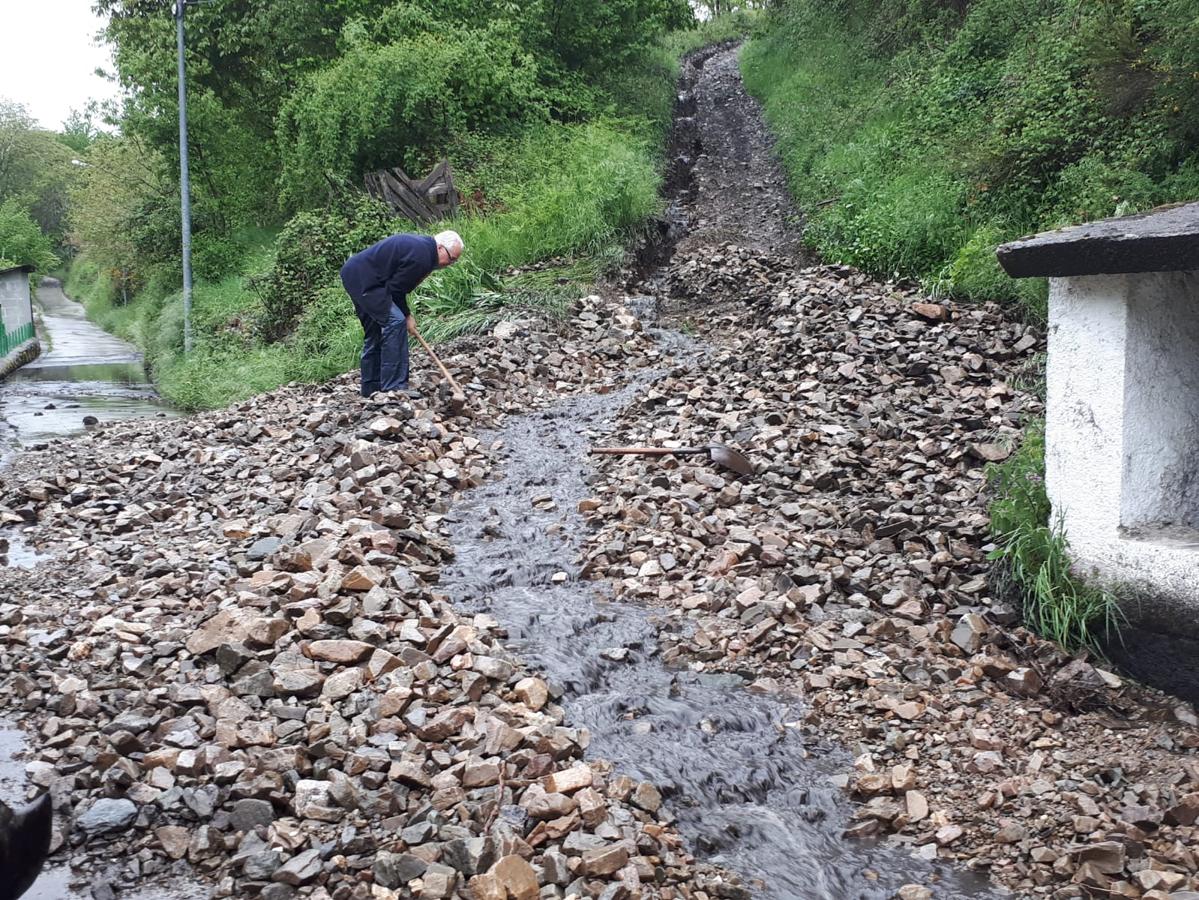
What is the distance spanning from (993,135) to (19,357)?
23864mm

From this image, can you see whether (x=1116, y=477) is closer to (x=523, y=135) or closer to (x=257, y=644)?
(x=257, y=644)

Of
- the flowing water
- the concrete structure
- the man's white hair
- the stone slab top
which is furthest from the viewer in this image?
the concrete structure

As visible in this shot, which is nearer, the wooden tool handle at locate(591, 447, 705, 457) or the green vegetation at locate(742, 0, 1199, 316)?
the wooden tool handle at locate(591, 447, 705, 457)

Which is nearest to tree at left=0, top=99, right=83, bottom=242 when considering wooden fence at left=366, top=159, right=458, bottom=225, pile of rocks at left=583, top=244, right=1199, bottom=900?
wooden fence at left=366, top=159, right=458, bottom=225

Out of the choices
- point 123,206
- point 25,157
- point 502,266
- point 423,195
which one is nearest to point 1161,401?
point 502,266

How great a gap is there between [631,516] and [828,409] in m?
2.23

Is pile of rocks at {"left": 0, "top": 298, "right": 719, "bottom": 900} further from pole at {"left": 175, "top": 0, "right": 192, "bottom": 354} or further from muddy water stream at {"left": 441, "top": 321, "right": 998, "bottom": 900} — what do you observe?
pole at {"left": 175, "top": 0, "right": 192, "bottom": 354}

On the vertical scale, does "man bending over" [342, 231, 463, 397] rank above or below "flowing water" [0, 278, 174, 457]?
above

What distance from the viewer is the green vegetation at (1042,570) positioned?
194 inches

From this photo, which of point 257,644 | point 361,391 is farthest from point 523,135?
point 257,644

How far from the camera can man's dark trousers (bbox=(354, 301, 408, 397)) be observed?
9.11 metres

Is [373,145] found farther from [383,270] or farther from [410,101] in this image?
[383,270]

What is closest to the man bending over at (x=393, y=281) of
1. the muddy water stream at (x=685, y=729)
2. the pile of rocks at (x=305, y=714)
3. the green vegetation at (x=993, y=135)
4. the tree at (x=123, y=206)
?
the pile of rocks at (x=305, y=714)

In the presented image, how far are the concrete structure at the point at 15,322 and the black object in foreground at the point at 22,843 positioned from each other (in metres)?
21.9
